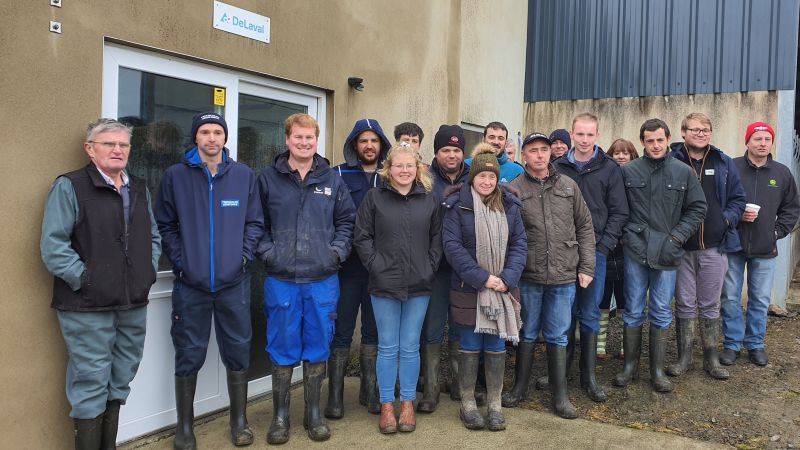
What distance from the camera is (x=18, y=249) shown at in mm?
3205

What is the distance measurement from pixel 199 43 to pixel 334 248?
166 cm

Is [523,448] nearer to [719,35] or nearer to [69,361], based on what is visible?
[69,361]

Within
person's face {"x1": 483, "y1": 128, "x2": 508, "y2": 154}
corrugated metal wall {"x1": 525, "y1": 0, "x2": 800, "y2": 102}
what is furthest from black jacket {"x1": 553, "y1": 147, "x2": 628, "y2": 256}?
corrugated metal wall {"x1": 525, "y1": 0, "x2": 800, "y2": 102}

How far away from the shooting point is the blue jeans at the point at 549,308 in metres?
4.25

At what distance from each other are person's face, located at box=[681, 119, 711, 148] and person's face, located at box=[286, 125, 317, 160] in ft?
9.94

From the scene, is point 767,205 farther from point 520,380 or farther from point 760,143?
point 520,380

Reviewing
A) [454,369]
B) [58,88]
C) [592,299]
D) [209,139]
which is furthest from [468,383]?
[58,88]

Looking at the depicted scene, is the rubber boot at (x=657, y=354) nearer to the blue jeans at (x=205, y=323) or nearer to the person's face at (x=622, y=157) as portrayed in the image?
the person's face at (x=622, y=157)

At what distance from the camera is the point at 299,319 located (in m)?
3.93

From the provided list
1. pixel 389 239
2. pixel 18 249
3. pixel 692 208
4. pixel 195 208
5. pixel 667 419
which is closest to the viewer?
pixel 18 249

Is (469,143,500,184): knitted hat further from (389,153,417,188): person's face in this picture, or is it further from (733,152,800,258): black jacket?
(733,152,800,258): black jacket

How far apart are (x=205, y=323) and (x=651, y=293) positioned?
3.33m

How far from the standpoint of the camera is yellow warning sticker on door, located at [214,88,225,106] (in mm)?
4309

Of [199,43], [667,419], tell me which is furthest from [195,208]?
[667,419]
